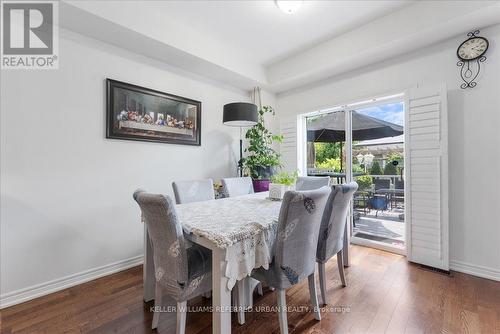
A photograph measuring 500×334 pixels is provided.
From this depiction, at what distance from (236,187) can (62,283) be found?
1.83 metres

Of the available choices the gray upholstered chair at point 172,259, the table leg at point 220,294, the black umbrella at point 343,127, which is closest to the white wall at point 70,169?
the gray upholstered chair at point 172,259

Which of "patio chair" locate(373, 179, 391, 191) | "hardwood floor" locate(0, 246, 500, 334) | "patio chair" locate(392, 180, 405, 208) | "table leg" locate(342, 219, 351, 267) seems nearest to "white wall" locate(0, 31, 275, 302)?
"hardwood floor" locate(0, 246, 500, 334)

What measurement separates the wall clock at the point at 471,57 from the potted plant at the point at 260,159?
2073mm

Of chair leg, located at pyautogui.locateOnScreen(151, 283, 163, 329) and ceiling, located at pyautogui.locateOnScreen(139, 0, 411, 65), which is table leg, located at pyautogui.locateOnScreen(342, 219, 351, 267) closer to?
chair leg, located at pyautogui.locateOnScreen(151, 283, 163, 329)

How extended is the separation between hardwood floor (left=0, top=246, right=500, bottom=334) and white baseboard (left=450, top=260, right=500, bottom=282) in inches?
2.9

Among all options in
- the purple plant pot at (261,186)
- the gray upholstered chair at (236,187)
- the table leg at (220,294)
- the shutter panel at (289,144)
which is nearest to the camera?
the table leg at (220,294)

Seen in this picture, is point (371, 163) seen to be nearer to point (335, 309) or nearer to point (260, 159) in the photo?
point (260, 159)

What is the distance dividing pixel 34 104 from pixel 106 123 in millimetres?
537

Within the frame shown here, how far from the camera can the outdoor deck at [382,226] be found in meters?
2.94

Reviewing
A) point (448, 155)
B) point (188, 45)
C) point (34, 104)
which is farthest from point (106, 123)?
point (448, 155)

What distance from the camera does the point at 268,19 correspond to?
249 cm

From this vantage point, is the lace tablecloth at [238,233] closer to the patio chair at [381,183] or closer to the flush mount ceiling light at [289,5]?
the flush mount ceiling light at [289,5]

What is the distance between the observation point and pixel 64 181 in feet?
6.78

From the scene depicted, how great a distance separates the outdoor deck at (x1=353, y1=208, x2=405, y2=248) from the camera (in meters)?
2.94
